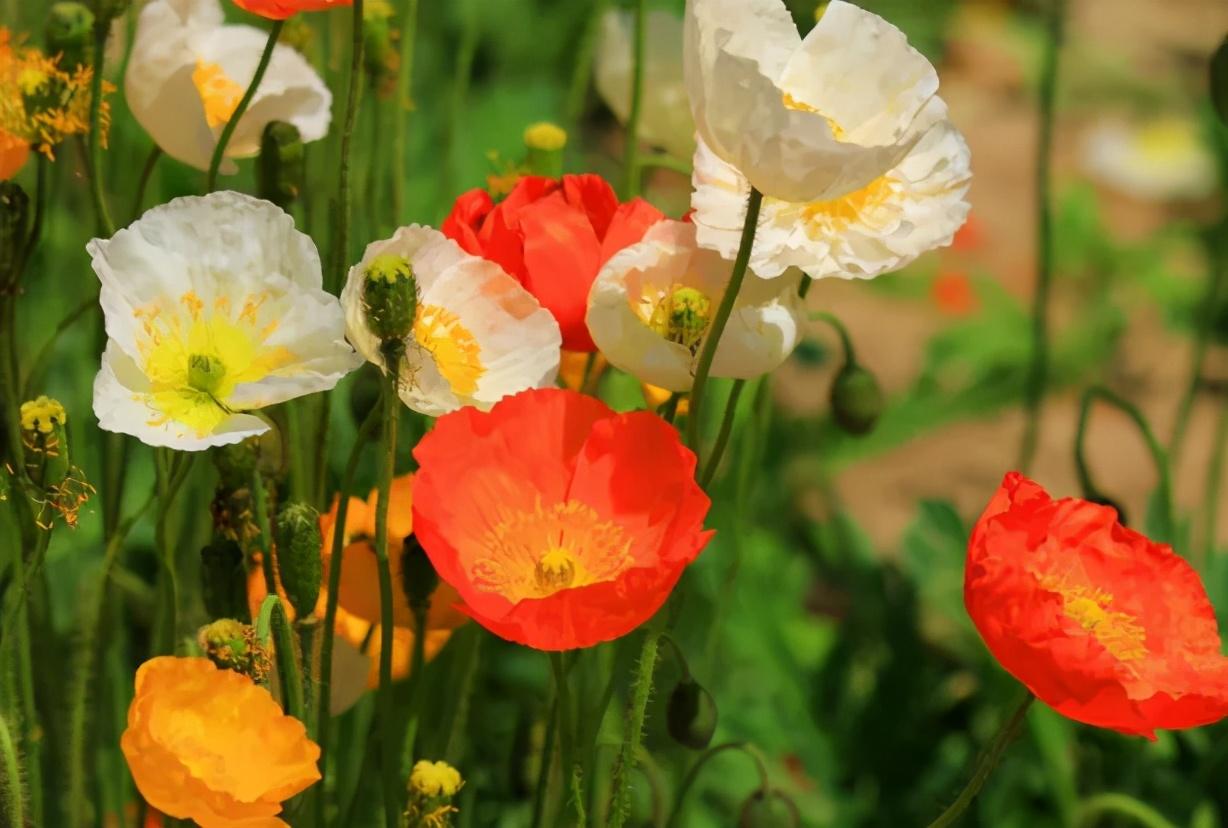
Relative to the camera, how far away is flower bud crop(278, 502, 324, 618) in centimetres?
54

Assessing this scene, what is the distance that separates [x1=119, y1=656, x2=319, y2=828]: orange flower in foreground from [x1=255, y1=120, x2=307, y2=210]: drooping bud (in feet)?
0.82

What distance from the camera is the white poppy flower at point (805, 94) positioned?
1.71ft

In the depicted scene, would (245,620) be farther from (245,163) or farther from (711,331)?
(245,163)

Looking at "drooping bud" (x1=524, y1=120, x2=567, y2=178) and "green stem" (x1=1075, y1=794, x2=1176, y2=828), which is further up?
"drooping bud" (x1=524, y1=120, x2=567, y2=178)

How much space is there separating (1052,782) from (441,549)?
2.60 ft

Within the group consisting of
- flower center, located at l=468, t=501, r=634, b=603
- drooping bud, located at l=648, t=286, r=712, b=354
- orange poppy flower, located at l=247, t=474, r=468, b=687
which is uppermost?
drooping bud, located at l=648, t=286, r=712, b=354

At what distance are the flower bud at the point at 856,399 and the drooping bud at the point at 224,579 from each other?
1.32 feet

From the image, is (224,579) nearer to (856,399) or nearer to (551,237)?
(551,237)

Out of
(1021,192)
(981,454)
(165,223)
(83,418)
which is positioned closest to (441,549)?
(165,223)

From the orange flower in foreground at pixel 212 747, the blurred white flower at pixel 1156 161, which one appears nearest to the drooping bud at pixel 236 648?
the orange flower in foreground at pixel 212 747

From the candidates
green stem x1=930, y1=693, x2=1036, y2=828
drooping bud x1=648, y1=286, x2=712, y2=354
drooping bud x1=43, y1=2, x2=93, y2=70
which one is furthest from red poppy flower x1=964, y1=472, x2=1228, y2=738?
drooping bud x1=43, y1=2, x2=93, y2=70

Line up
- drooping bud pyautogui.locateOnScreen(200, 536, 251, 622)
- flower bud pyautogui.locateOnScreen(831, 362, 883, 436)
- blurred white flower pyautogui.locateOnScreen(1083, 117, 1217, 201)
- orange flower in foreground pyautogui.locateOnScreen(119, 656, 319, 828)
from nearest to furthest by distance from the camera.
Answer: orange flower in foreground pyautogui.locateOnScreen(119, 656, 319, 828) < drooping bud pyautogui.locateOnScreen(200, 536, 251, 622) < flower bud pyautogui.locateOnScreen(831, 362, 883, 436) < blurred white flower pyautogui.locateOnScreen(1083, 117, 1217, 201)

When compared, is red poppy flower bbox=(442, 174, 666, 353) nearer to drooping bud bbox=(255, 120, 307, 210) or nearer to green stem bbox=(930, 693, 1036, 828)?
drooping bud bbox=(255, 120, 307, 210)

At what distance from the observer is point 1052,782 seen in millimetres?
1182
